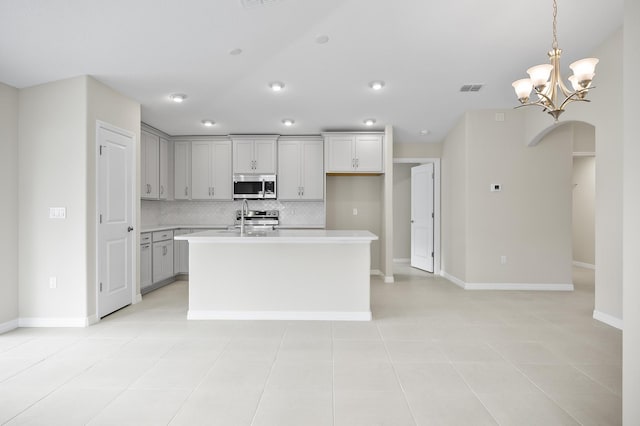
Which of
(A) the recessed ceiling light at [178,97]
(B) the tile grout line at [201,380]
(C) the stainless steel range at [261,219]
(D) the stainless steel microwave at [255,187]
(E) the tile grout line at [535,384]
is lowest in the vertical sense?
(E) the tile grout line at [535,384]

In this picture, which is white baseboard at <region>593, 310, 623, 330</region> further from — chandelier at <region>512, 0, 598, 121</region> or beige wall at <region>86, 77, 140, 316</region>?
beige wall at <region>86, 77, 140, 316</region>

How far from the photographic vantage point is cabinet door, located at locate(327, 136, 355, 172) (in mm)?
6387

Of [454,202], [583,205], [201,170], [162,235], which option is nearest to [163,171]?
[201,170]

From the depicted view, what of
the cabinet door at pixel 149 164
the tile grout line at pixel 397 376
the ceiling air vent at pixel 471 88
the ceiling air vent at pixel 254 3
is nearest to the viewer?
the tile grout line at pixel 397 376

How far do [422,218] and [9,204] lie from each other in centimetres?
628

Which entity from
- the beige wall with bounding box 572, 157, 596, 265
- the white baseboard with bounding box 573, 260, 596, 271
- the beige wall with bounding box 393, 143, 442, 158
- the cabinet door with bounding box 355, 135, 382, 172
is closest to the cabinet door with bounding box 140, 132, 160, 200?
the cabinet door with bounding box 355, 135, 382, 172

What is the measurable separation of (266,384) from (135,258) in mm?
3065

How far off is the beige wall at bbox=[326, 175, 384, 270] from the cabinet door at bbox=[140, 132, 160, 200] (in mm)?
3039

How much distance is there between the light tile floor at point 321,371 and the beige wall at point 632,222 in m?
0.61

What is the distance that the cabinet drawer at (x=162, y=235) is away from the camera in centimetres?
568

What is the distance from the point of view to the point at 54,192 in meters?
3.84

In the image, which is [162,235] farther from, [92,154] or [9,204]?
[9,204]

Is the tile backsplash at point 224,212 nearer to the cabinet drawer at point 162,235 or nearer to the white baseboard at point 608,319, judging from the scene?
the cabinet drawer at point 162,235

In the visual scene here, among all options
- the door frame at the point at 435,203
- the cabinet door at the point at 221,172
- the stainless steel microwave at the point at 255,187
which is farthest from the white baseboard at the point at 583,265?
the cabinet door at the point at 221,172
